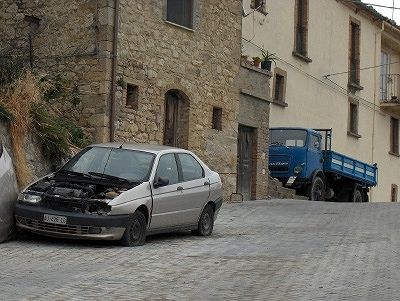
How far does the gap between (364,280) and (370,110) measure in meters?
27.7

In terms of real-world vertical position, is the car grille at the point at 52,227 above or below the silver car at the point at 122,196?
below

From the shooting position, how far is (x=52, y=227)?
1141cm

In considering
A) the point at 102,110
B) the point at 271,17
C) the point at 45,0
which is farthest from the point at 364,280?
the point at 271,17

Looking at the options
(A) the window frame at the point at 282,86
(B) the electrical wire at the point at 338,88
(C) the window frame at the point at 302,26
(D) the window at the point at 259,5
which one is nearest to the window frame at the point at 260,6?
(D) the window at the point at 259,5

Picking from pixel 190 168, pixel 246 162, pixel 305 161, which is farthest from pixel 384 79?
pixel 190 168

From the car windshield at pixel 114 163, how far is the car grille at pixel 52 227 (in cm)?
107

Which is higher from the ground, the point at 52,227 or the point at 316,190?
the point at 316,190

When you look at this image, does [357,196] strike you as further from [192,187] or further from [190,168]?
[192,187]

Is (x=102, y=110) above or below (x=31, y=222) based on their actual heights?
above

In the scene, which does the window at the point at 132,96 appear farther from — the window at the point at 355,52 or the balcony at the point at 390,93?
the balcony at the point at 390,93

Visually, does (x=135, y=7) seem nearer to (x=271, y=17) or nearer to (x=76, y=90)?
(x=76, y=90)

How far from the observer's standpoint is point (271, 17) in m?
28.2

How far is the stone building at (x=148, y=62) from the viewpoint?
17.5 meters

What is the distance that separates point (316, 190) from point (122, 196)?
14.6 m
